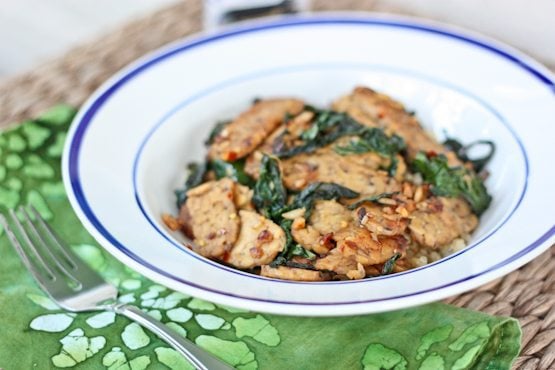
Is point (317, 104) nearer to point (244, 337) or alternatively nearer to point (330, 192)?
point (330, 192)

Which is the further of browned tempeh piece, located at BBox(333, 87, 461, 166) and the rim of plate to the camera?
browned tempeh piece, located at BBox(333, 87, 461, 166)

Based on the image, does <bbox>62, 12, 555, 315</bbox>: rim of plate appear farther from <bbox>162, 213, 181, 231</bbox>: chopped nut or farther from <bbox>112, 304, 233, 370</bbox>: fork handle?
<bbox>162, 213, 181, 231</bbox>: chopped nut

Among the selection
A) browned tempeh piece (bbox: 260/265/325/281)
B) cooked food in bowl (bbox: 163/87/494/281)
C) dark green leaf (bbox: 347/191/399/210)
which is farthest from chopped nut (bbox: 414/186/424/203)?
browned tempeh piece (bbox: 260/265/325/281)

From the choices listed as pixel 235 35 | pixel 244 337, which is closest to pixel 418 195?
pixel 244 337

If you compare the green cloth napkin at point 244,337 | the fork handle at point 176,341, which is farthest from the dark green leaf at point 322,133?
the fork handle at point 176,341

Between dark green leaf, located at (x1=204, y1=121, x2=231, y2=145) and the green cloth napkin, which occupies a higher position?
dark green leaf, located at (x1=204, y1=121, x2=231, y2=145)

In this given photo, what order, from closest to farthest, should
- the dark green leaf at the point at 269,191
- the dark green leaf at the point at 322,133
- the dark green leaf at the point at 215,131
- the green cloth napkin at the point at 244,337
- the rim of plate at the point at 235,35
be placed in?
the rim of plate at the point at 235,35, the green cloth napkin at the point at 244,337, the dark green leaf at the point at 269,191, the dark green leaf at the point at 322,133, the dark green leaf at the point at 215,131

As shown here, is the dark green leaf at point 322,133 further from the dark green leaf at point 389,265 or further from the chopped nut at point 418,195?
the dark green leaf at point 389,265

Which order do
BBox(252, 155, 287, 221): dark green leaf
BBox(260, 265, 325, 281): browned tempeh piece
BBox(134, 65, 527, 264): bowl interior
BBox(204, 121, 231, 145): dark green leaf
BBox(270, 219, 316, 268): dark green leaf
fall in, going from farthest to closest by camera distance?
BBox(204, 121, 231, 145): dark green leaf, BBox(134, 65, 527, 264): bowl interior, BBox(252, 155, 287, 221): dark green leaf, BBox(270, 219, 316, 268): dark green leaf, BBox(260, 265, 325, 281): browned tempeh piece
